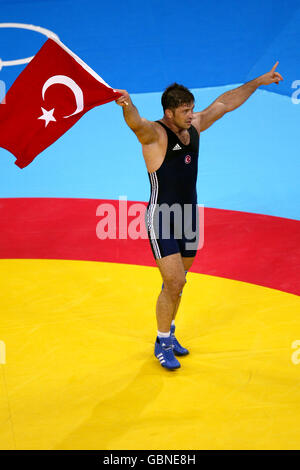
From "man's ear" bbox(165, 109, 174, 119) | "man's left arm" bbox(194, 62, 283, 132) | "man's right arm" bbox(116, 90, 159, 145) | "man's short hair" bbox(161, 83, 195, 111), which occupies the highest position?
"man's left arm" bbox(194, 62, 283, 132)

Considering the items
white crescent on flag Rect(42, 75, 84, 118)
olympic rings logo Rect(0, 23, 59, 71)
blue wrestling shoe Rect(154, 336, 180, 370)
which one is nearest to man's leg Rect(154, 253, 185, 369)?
blue wrestling shoe Rect(154, 336, 180, 370)

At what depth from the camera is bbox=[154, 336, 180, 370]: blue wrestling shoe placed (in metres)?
A: 4.39

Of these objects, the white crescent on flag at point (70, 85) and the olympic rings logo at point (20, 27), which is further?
the olympic rings logo at point (20, 27)

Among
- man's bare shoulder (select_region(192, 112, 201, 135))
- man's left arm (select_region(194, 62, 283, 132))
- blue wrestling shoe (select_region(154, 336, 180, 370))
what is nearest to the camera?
blue wrestling shoe (select_region(154, 336, 180, 370))

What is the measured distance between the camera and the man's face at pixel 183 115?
4242 millimetres

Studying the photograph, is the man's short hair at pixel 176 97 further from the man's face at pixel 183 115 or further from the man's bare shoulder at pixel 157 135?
the man's bare shoulder at pixel 157 135

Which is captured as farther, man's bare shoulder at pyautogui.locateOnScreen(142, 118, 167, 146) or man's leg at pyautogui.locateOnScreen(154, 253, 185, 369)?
man's leg at pyautogui.locateOnScreen(154, 253, 185, 369)

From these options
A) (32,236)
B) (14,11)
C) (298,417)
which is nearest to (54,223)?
(32,236)

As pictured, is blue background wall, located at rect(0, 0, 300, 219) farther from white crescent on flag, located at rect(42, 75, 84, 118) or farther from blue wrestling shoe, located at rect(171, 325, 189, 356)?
blue wrestling shoe, located at rect(171, 325, 189, 356)

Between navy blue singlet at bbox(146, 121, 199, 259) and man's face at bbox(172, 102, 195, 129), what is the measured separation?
9cm

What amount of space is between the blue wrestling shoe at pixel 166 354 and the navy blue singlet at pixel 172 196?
62cm

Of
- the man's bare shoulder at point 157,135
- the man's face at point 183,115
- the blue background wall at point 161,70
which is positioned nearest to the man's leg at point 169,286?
the man's bare shoulder at point 157,135

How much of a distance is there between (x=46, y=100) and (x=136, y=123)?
2.96ft

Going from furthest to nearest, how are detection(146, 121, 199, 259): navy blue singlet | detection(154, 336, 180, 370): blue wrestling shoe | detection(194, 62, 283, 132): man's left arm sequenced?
1. detection(194, 62, 283, 132): man's left arm
2. detection(154, 336, 180, 370): blue wrestling shoe
3. detection(146, 121, 199, 259): navy blue singlet
